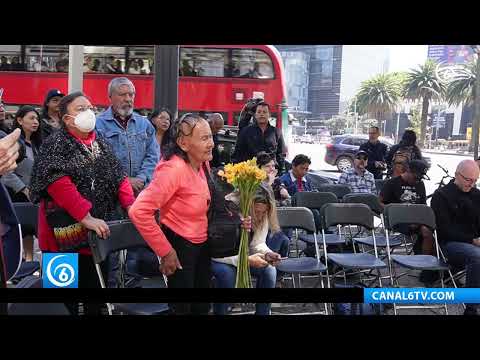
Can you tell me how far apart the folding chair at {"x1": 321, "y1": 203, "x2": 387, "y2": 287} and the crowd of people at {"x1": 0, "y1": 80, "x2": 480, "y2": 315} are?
0.76 feet

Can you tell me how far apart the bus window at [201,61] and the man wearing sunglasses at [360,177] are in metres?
1.04

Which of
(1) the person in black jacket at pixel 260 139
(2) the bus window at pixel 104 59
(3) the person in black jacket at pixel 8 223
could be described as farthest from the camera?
(1) the person in black jacket at pixel 260 139

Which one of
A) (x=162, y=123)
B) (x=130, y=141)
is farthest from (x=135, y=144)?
(x=162, y=123)

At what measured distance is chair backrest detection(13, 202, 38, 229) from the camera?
2.96m

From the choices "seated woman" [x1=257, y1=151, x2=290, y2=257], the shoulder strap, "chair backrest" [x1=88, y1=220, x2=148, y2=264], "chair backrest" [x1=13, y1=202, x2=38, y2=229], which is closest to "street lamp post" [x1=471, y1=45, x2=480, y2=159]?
"seated woman" [x1=257, y1=151, x2=290, y2=257]

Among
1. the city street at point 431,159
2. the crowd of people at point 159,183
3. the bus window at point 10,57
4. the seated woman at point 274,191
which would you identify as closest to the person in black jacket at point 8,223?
A: the crowd of people at point 159,183

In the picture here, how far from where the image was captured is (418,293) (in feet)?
10.2

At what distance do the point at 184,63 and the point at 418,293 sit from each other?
198cm

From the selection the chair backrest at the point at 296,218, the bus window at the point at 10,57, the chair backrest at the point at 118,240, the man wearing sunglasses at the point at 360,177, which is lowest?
the chair backrest at the point at 118,240

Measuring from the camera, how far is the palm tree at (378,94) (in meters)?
3.03

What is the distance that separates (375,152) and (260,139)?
764 mm

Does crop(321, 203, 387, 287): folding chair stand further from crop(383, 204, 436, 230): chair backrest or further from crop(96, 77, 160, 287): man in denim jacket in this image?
crop(96, 77, 160, 287): man in denim jacket

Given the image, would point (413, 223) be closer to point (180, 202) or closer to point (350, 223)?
point (350, 223)

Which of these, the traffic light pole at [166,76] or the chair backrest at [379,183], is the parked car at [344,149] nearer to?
the chair backrest at [379,183]
